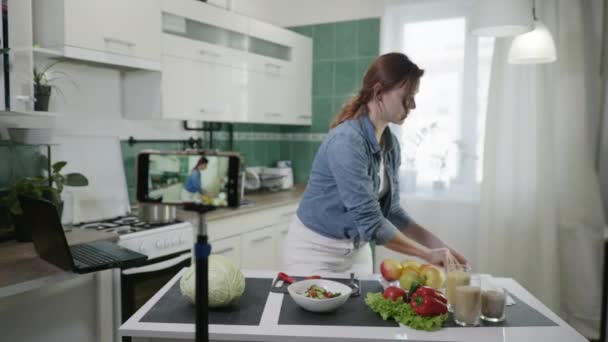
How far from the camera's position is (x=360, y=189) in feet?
5.51

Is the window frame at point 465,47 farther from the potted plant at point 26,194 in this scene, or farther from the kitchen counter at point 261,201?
the potted plant at point 26,194

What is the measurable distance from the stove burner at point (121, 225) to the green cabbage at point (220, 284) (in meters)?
1.01

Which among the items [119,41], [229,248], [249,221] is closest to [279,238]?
[249,221]

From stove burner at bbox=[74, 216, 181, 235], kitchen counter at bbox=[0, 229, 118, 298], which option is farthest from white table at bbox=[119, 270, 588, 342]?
stove burner at bbox=[74, 216, 181, 235]

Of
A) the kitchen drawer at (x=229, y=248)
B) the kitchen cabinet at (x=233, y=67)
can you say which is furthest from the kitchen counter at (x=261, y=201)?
the kitchen cabinet at (x=233, y=67)

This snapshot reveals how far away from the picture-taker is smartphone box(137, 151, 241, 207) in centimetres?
73

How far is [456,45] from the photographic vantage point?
3426mm

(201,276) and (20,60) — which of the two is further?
(20,60)

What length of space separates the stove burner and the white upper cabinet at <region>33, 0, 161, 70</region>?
0.77 metres

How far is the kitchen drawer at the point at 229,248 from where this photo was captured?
2.77m

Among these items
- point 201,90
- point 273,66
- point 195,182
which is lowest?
point 195,182

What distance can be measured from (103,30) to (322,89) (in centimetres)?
208

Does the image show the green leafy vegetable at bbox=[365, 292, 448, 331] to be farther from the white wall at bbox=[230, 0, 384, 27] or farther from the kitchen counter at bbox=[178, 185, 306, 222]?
the white wall at bbox=[230, 0, 384, 27]

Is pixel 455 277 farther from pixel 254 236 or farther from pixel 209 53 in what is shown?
pixel 209 53
